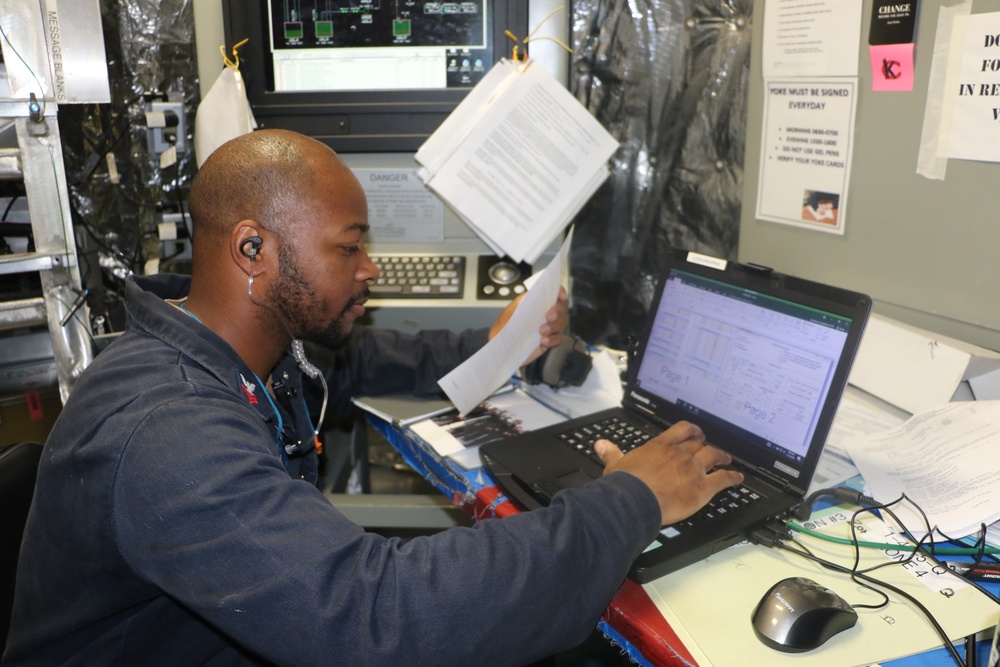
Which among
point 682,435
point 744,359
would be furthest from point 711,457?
point 744,359

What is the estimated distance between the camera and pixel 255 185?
90 centimetres

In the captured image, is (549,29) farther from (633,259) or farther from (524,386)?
(524,386)

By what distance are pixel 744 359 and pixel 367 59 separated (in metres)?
0.94

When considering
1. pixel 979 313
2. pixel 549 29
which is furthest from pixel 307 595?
pixel 549 29

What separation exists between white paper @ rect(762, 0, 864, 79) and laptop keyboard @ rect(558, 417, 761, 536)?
2.03 feet

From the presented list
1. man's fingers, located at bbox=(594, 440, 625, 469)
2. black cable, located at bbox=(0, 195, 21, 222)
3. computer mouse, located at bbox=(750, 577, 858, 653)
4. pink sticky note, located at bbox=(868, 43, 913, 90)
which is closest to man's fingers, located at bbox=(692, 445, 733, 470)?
man's fingers, located at bbox=(594, 440, 625, 469)

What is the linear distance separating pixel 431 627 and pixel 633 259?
3.85 feet

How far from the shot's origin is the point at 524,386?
4.55ft

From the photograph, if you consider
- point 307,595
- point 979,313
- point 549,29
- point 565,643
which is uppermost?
point 549,29

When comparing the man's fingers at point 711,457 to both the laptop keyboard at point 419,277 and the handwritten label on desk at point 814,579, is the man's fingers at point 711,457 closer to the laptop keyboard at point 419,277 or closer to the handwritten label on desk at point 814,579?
the handwritten label on desk at point 814,579

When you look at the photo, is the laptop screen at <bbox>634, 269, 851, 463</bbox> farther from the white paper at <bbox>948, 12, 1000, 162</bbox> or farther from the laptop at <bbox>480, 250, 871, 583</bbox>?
the white paper at <bbox>948, 12, 1000, 162</bbox>

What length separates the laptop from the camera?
902mm

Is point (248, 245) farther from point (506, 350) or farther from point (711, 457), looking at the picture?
point (711, 457)

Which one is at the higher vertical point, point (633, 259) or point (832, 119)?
point (832, 119)
